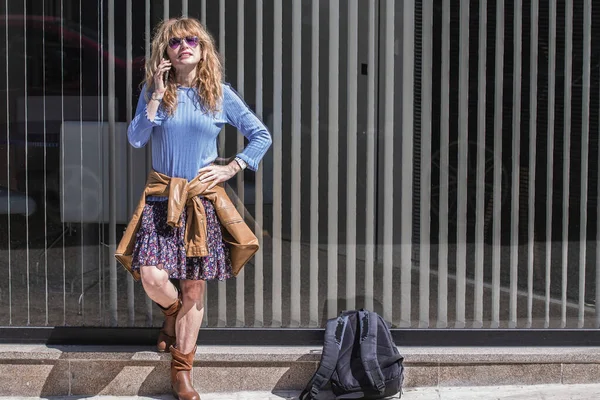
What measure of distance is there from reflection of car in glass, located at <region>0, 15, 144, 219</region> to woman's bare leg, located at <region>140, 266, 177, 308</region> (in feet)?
3.11

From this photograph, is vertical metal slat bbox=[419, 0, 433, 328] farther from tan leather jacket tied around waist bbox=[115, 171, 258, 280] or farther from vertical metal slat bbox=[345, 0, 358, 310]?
tan leather jacket tied around waist bbox=[115, 171, 258, 280]

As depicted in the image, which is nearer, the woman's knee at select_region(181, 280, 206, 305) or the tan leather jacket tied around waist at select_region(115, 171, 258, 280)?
the tan leather jacket tied around waist at select_region(115, 171, 258, 280)

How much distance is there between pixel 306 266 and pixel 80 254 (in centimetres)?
118

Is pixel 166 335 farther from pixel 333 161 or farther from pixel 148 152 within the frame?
pixel 333 161

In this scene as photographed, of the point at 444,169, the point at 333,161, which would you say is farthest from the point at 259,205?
the point at 444,169

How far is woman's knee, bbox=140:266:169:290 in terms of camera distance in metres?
4.52

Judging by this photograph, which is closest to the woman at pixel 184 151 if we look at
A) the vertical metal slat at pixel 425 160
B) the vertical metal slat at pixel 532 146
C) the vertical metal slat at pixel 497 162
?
the vertical metal slat at pixel 425 160

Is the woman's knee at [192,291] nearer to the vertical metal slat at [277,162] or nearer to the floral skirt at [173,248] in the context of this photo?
the floral skirt at [173,248]

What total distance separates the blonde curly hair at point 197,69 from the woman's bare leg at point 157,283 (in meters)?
0.72

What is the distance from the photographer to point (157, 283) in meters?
4.54

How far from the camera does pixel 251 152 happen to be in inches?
188

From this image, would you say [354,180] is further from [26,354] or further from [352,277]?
[26,354]

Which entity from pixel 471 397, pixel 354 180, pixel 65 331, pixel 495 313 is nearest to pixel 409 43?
pixel 354 180

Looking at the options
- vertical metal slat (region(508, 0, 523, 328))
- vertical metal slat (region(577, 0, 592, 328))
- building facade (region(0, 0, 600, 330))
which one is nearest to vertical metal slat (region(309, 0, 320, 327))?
building facade (region(0, 0, 600, 330))
